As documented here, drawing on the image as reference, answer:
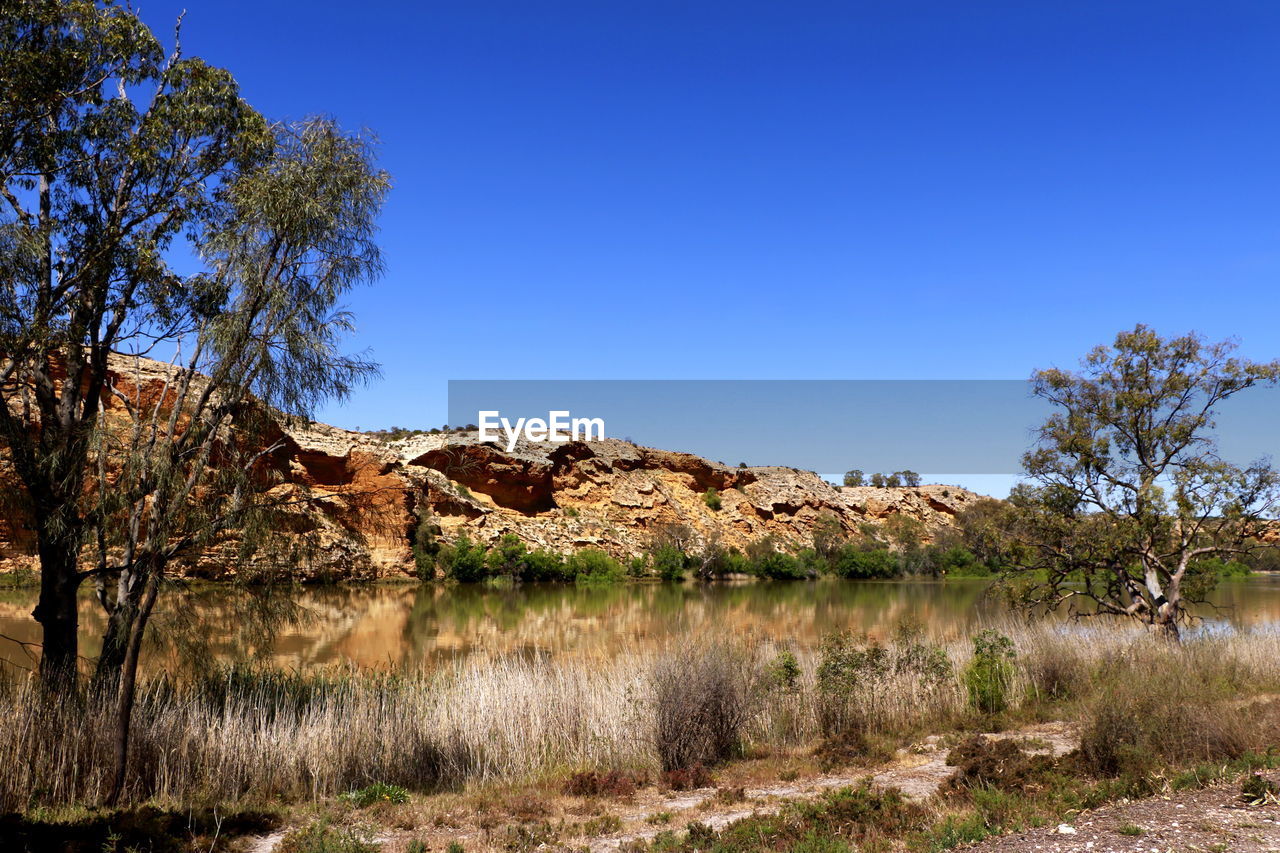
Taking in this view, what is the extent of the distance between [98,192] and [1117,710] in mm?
11996

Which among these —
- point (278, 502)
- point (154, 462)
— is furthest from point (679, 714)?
point (154, 462)

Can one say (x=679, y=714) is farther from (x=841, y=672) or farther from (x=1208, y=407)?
(x=1208, y=407)

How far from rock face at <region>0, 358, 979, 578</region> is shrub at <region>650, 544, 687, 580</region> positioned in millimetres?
3190

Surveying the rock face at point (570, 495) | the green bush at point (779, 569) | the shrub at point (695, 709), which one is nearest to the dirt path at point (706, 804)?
the shrub at point (695, 709)

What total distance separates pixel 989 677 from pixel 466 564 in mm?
37580

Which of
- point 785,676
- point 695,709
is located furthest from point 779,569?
point 695,709

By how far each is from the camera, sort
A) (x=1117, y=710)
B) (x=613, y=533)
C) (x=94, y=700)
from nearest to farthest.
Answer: (x=1117, y=710) < (x=94, y=700) < (x=613, y=533)

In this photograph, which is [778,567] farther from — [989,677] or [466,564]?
[989,677]

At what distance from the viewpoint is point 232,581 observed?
10.1 metres

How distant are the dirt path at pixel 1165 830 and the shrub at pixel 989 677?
513 centimetres

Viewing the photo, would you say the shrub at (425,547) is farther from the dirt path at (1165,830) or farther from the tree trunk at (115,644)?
the dirt path at (1165,830)

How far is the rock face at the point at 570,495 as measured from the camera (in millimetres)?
45281

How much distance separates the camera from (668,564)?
173 ft

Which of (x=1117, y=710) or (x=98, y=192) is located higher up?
(x=98, y=192)
